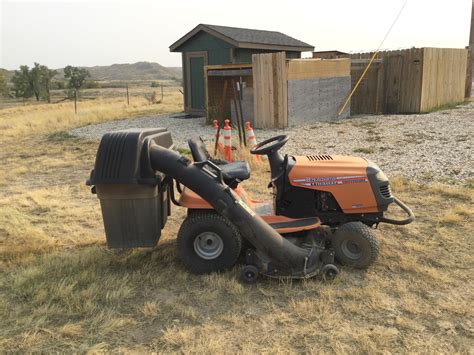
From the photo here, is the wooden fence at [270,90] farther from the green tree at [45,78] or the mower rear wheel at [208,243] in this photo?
the green tree at [45,78]

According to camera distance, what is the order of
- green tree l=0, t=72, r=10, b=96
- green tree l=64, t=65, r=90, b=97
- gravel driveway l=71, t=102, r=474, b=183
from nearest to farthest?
gravel driveway l=71, t=102, r=474, b=183 < green tree l=0, t=72, r=10, b=96 < green tree l=64, t=65, r=90, b=97

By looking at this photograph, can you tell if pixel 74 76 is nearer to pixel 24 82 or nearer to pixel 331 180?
pixel 24 82

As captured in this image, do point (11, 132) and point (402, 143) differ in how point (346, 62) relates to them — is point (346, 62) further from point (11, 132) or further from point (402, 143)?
point (11, 132)

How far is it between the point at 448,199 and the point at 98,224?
4619mm

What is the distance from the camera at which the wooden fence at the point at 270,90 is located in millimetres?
12688

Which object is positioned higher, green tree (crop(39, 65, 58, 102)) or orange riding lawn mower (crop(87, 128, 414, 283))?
green tree (crop(39, 65, 58, 102))

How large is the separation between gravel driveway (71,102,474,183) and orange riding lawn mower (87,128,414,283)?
3586 millimetres

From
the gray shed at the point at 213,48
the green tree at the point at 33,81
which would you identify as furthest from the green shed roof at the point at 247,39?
the green tree at the point at 33,81

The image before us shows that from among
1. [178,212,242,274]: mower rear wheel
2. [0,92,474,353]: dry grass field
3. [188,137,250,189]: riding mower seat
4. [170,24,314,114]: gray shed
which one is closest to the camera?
[0,92,474,353]: dry grass field

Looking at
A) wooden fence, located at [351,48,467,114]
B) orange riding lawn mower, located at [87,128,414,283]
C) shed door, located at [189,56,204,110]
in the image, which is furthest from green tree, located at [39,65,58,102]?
orange riding lawn mower, located at [87,128,414,283]

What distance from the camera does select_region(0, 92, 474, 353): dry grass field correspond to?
2975 mm

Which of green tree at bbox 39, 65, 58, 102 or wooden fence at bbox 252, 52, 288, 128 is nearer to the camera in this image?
wooden fence at bbox 252, 52, 288, 128

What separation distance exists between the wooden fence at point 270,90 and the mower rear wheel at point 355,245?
30.9 feet

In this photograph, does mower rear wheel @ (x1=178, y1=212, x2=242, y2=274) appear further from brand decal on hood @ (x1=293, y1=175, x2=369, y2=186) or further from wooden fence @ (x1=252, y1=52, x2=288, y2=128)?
wooden fence @ (x1=252, y1=52, x2=288, y2=128)
